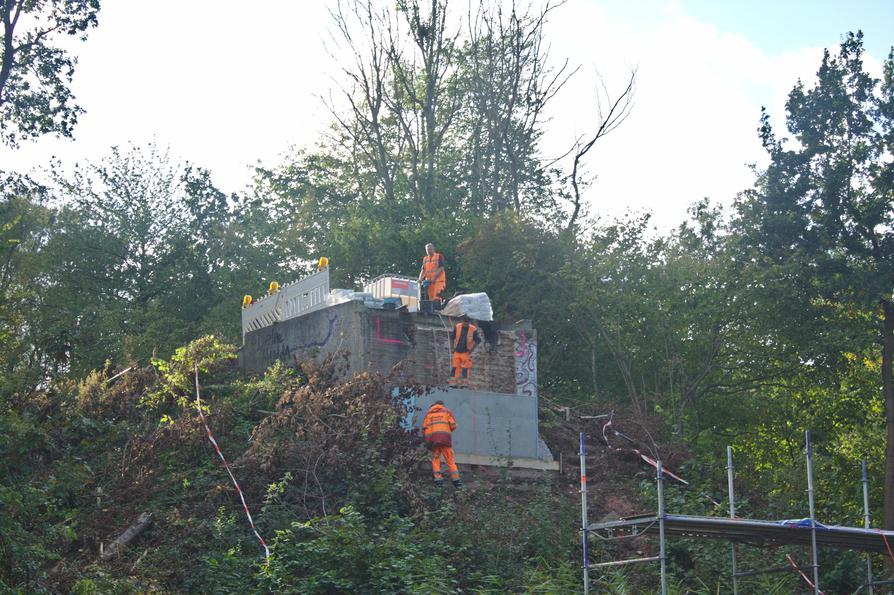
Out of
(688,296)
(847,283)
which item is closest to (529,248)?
(688,296)

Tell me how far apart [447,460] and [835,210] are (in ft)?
45.1

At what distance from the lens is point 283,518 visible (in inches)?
616

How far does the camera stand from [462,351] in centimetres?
Answer: 2056

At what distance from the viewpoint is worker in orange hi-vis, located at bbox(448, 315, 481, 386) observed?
20.4 meters

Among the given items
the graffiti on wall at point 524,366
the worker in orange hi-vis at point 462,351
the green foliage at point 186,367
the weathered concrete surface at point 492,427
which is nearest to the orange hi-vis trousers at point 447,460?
the weathered concrete surface at point 492,427

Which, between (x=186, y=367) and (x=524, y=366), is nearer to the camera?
Result: (x=186, y=367)

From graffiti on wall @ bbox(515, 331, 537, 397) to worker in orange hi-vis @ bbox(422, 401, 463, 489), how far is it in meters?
3.96

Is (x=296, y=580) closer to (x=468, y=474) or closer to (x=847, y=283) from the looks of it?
(x=468, y=474)

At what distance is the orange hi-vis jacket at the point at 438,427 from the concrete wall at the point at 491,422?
1536 mm

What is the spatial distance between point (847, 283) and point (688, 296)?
4.17 meters

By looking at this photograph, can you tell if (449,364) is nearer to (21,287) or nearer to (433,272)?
(433,272)

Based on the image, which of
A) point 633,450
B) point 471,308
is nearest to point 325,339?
point 471,308

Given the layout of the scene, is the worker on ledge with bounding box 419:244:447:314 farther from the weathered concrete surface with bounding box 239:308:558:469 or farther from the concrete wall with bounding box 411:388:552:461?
the concrete wall with bounding box 411:388:552:461

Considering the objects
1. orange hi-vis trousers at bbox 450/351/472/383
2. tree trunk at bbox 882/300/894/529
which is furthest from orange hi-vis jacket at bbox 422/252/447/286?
tree trunk at bbox 882/300/894/529
